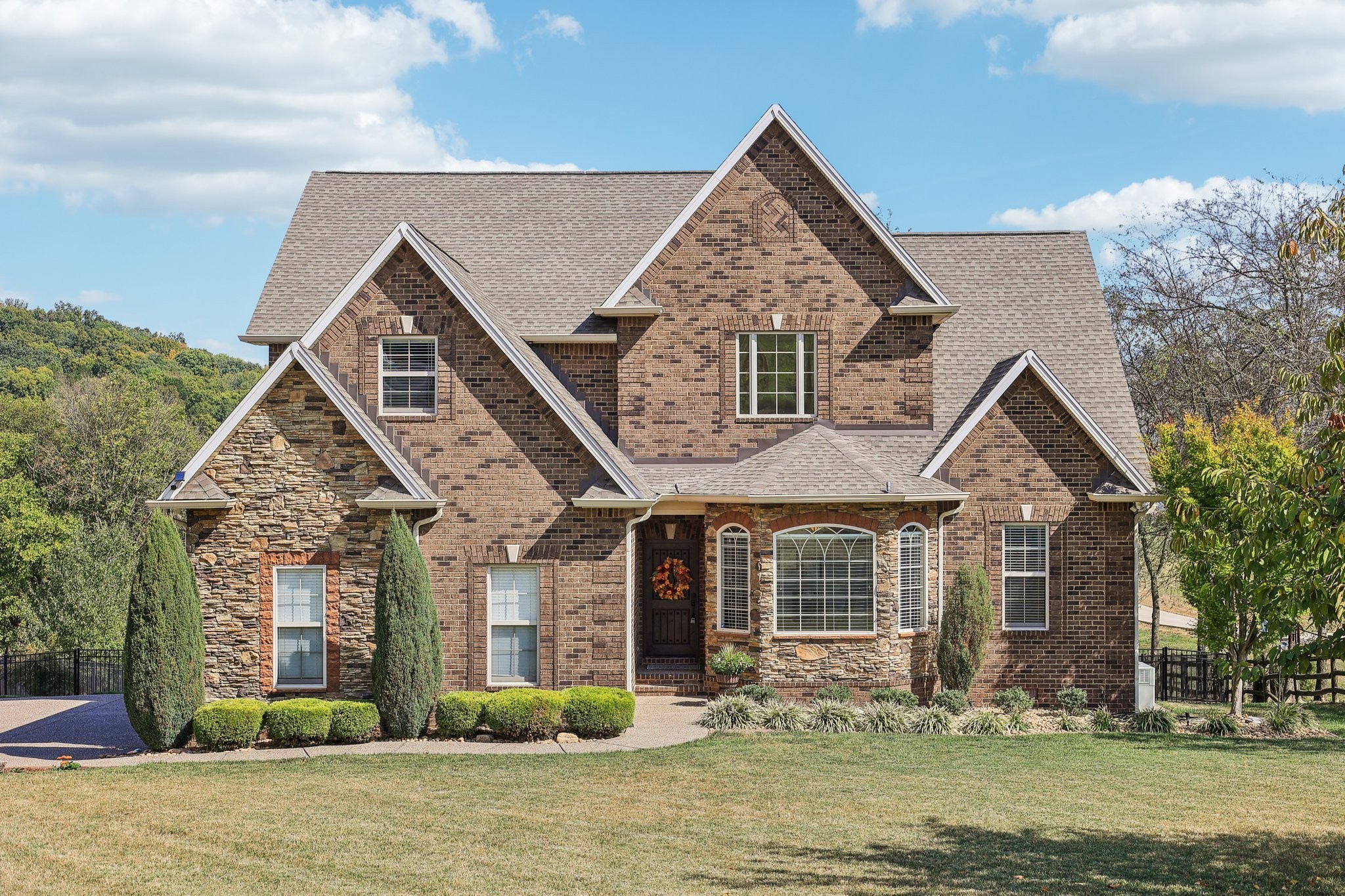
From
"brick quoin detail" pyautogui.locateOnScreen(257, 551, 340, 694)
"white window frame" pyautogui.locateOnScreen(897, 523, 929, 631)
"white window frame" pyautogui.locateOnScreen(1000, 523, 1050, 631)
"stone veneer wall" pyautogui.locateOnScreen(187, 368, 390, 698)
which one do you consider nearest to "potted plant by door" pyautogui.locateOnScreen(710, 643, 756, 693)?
"white window frame" pyautogui.locateOnScreen(897, 523, 929, 631)

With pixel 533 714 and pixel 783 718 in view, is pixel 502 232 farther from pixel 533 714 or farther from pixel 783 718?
pixel 783 718

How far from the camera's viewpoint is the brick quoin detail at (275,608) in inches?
693

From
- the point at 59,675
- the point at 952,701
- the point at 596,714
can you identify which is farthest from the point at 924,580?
the point at 59,675

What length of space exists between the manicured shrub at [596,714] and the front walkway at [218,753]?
8.4 inches

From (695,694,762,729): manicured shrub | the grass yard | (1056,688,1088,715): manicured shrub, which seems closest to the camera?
the grass yard

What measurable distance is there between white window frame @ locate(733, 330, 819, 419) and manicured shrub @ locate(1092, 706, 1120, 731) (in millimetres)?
7187

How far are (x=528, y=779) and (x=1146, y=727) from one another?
10466 mm

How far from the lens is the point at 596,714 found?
16.8 meters

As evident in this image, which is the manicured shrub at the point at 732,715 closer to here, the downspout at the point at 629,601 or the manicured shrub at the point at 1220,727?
the downspout at the point at 629,601

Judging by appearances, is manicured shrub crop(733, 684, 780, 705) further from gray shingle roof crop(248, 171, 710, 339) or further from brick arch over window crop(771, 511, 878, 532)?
gray shingle roof crop(248, 171, 710, 339)

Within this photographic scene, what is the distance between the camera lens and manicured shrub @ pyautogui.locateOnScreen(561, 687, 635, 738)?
16.9 m

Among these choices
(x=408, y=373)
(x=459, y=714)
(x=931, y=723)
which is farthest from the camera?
(x=408, y=373)

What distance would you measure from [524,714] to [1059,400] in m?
10.8

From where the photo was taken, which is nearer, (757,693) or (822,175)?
(757,693)
